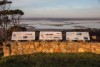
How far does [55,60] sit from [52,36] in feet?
13.9

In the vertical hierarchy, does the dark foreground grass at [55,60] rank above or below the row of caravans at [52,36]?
below

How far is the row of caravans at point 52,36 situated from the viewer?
2264cm

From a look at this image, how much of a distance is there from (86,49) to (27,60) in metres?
4.79

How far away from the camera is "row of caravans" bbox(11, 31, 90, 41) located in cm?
2264

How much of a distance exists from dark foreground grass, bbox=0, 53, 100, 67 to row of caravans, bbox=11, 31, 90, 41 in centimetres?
186

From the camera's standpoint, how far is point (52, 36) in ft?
75.2

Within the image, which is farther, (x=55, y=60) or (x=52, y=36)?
(x=52, y=36)

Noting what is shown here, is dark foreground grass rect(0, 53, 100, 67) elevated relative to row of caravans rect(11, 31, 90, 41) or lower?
lower

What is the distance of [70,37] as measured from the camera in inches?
893

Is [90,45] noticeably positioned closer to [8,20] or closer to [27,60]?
[27,60]

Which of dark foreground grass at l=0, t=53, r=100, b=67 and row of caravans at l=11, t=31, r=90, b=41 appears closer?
dark foreground grass at l=0, t=53, r=100, b=67

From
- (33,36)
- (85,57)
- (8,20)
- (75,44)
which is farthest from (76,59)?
(8,20)

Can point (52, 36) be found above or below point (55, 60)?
above

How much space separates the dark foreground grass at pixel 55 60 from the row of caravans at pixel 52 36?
6.12ft
